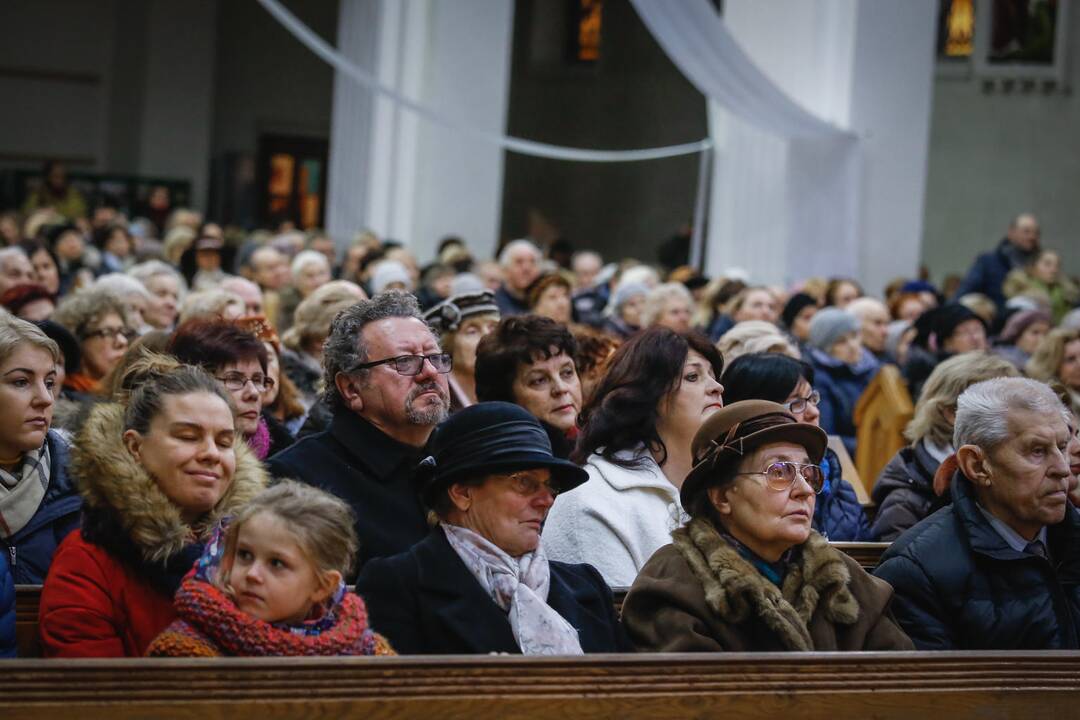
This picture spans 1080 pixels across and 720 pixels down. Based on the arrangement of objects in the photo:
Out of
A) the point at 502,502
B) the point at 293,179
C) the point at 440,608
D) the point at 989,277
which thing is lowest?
the point at 440,608

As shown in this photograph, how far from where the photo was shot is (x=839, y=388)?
8.29 meters

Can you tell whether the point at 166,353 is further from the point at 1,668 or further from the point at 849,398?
the point at 849,398

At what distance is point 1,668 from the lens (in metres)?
2.64

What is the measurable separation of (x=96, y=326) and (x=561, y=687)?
379cm

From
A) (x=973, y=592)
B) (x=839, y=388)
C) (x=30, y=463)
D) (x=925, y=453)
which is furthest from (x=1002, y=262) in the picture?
(x=30, y=463)

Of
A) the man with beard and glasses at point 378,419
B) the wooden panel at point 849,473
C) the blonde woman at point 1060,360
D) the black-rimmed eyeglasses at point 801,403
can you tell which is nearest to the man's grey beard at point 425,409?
the man with beard and glasses at point 378,419

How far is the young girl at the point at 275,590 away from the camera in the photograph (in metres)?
2.94

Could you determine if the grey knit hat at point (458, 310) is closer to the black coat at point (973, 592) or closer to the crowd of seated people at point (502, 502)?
the crowd of seated people at point (502, 502)

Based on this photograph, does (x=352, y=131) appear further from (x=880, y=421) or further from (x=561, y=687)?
(x=561, y=687)

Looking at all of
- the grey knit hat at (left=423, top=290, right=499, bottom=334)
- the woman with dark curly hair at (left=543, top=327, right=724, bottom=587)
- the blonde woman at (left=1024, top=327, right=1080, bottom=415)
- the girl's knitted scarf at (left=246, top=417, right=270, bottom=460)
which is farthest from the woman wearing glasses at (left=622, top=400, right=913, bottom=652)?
the blonde woman at (left=1024, top=327, right=1080, bottom=415)

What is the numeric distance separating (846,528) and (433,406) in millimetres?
1570

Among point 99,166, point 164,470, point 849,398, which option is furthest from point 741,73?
point 99,166

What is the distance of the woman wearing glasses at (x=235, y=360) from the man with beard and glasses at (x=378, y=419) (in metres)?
0.34

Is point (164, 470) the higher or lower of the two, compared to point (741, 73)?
lower
